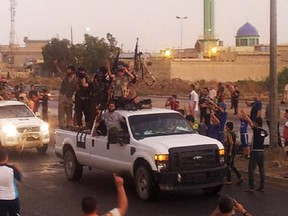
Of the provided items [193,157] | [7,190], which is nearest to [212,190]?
[193,157]

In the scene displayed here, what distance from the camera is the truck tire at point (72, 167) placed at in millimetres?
15922

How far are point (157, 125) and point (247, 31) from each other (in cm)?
11153

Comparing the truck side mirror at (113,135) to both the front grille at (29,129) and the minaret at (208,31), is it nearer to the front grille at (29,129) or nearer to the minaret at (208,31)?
the front grille at (29,129)

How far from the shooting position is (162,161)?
12773 mm

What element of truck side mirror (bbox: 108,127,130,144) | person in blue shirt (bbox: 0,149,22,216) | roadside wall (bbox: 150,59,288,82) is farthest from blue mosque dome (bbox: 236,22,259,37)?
person in blue shirt (bbox: 0,149,22,216)

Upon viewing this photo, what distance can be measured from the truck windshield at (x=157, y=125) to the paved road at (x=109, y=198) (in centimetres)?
105

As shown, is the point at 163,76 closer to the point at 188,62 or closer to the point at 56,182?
the point at 188,62

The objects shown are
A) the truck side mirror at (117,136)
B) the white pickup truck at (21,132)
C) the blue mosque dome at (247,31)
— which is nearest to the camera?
the truck side mirror at (117,136)

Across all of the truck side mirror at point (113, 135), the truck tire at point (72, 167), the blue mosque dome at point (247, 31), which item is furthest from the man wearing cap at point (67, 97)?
the blue mosque dome at point (247, 31)

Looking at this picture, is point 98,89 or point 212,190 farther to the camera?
point 98,89

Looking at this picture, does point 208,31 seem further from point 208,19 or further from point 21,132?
point 21,132

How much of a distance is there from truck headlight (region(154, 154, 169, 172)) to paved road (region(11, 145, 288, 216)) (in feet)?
2.33

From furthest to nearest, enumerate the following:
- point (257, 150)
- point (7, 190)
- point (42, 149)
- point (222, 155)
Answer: point (42, 149) < point (257, 150) < point (222, 155) < point (7, 190)

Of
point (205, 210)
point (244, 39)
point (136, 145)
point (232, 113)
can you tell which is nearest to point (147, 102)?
point (136, 145)
